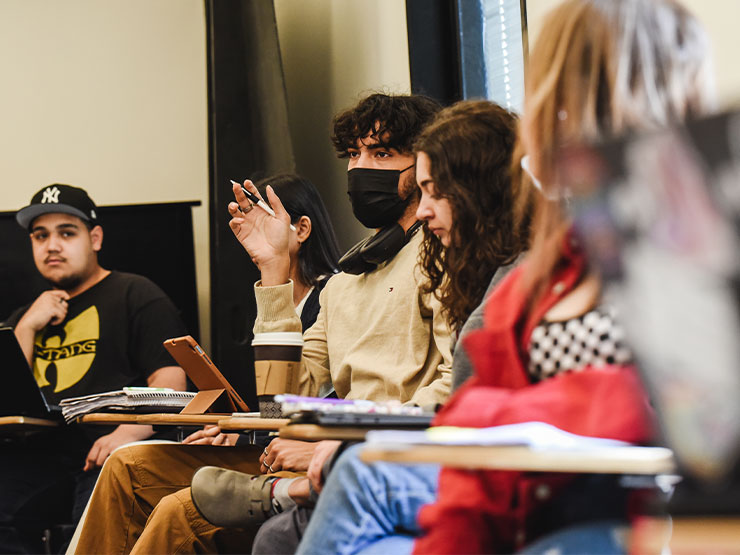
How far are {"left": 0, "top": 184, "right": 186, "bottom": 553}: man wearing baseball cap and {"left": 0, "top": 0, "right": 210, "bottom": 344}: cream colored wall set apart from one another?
89 centimetres

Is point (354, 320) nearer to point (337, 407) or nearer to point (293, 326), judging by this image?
point (293, 326)

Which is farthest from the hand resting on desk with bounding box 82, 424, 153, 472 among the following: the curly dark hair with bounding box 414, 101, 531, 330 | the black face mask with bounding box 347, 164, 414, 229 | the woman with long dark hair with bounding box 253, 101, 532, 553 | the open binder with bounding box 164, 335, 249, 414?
the curly dark hair with bounding box 414, 101, 531, 330

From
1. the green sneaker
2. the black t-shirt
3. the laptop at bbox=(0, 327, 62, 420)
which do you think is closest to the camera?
the green sneaker

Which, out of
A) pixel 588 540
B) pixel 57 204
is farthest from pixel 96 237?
pixel 588 540

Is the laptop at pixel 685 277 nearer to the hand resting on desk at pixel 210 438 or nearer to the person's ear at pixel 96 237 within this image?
the hand resting on desk at pixel 210 438

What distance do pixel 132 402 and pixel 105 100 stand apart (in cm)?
275

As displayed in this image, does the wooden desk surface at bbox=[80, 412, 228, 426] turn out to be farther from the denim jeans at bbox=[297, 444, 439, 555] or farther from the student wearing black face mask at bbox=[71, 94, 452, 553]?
the denim jeans at bbox=[297, 444, 439, 555]

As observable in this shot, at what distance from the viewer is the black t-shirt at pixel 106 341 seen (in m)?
3.45

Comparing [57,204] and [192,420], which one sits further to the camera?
[57,204]

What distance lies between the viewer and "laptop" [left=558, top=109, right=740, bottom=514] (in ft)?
2.43

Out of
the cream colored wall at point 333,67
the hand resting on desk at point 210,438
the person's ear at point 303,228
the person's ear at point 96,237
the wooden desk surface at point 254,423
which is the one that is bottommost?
the hand resting on desk at point 210,438

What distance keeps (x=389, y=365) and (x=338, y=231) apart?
5.27 feet

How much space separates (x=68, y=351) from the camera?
3.53 metres

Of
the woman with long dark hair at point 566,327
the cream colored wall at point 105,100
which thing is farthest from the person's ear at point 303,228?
the woman with long dark hair at point 566,327
